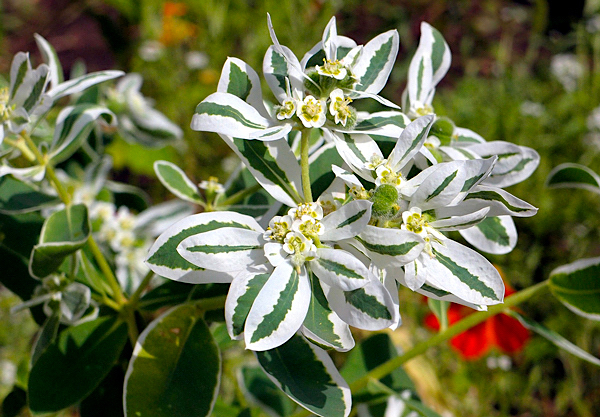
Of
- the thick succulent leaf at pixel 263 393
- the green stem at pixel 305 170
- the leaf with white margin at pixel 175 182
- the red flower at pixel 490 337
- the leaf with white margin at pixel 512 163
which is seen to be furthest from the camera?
the red flower at pixel 490 337

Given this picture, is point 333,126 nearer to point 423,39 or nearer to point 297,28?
point 423,39

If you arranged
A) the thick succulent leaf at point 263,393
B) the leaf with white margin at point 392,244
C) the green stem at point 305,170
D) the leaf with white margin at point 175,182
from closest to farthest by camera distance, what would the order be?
the leaf with white margin at point 392,244 < the green stem at point 305,170 < the leaf with white margin at point 175,182 < the thick succulent leaf at point 263,393

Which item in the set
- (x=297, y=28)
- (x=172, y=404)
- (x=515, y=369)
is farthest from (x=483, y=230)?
(x=297, y=28)

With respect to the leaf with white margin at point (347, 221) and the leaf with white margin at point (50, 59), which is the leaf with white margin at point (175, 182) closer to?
the leaf with white margin at point (50, 59)

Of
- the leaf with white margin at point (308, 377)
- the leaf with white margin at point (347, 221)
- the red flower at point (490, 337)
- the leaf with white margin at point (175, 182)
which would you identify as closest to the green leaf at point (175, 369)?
the leaf with white margin at point (308, 377)

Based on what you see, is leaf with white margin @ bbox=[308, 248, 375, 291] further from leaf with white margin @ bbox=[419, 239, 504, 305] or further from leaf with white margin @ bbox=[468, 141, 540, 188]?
leaf with white margin @ bbox=[468, 141, 540, 188]

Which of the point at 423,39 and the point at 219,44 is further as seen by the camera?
the point at 219,44
